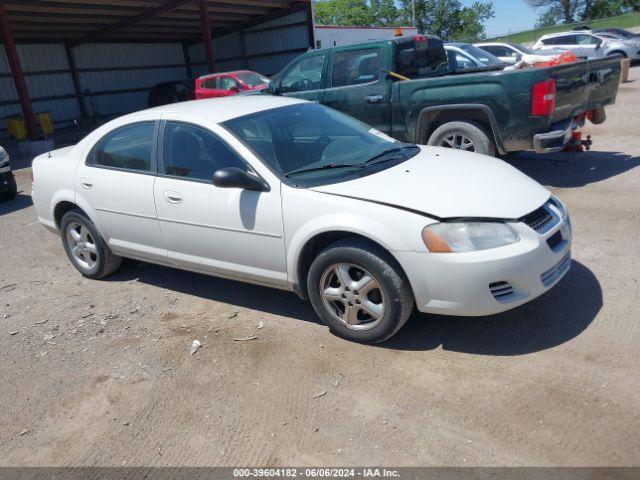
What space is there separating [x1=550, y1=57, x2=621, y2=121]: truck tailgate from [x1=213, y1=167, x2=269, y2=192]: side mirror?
13.9 feet

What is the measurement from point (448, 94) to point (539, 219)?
3830 millimetres

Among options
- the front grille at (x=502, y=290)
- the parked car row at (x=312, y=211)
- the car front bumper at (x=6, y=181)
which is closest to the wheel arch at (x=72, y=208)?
the parked car row at (x=312, y=211)

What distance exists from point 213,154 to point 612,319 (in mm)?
3034

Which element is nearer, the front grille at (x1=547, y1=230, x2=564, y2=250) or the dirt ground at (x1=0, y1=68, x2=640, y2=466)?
the dirt ground at (x1=0, y1=68, x2=640, y2=466)

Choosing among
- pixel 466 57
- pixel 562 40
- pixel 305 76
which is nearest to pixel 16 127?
pixel 305 76

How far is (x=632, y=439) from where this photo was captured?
2.60 m

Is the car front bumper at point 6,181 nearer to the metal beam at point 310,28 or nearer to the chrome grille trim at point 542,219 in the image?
the chrome grille trim at point 542,219

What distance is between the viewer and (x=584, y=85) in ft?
22.7

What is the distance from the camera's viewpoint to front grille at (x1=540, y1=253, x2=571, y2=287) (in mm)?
3400

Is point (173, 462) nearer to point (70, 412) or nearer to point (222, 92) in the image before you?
point (70, 412)

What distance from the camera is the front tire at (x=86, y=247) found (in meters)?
5.07

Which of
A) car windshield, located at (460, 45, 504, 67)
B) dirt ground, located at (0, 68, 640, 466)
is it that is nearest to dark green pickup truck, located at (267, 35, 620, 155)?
dirt ground, located at (0, 68, 640, 466)

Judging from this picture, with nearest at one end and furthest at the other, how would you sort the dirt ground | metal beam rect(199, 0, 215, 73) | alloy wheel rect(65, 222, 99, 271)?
the dirt ground < alloy wheel rect(65, 222, 99, 271) < metal beam rect(199, 0, 215, 73)

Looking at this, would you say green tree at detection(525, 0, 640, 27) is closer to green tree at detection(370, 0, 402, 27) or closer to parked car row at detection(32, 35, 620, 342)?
green tree at detection(370, 0, 402, 27)
